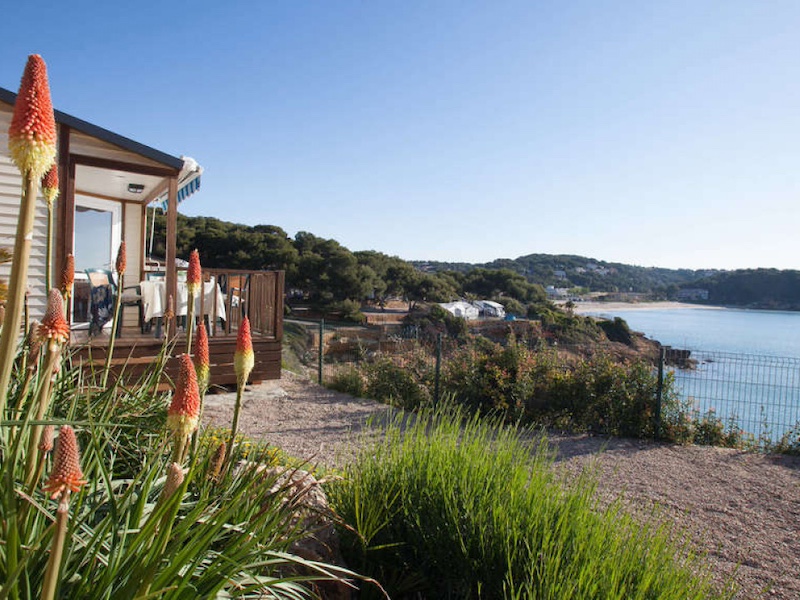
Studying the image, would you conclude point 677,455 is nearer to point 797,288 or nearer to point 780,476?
point 780,476

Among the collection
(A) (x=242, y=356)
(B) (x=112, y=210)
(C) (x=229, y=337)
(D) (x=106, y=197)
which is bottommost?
(C) (x=229, y=337)

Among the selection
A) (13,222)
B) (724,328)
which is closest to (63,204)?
(13,222)

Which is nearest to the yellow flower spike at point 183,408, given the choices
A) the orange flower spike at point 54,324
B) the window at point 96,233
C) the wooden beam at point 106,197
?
the orange flower spike at point 54,324

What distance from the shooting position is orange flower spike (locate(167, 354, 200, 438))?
48.2 inches

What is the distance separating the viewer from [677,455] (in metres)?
6.91

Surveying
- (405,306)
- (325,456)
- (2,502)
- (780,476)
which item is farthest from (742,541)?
(405,306)

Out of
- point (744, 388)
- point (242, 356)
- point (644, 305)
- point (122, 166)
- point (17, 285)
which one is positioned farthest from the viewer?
point (644, 305)

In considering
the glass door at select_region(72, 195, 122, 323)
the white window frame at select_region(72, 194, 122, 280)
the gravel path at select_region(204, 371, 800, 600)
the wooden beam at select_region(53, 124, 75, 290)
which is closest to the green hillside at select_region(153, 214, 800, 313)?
the white window frame at select_region(72, 194, 122, 280)

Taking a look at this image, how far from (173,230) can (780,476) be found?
27.3 ft

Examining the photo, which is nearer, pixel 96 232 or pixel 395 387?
pixel 395 387

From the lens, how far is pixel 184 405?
1.23 metres

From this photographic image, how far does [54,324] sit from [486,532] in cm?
206

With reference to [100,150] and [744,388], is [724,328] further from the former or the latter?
[100,150]

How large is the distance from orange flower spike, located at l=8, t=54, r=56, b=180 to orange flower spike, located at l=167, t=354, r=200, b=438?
0.49m
